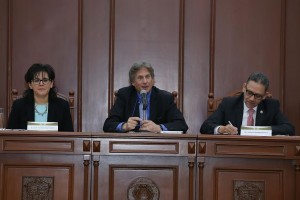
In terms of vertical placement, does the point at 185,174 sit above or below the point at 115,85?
below

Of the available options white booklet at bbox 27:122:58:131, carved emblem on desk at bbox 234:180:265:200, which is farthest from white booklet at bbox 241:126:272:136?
white booklet at bbox 27:122:58:131

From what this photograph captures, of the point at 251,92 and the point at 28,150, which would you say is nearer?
the point at 28,150

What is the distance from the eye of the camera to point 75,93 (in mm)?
5129

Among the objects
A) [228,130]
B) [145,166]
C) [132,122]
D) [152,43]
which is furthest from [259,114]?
[152,43]

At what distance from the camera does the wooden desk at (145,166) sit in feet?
11.1

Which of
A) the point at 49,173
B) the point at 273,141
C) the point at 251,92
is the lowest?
the point at 49,173

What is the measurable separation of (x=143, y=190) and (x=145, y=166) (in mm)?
153

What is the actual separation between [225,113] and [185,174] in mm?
964

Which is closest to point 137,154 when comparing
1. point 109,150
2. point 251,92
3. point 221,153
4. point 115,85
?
point 109,150

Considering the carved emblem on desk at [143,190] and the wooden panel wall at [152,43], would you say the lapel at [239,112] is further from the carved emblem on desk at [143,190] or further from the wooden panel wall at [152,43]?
the carved emblem on desk at [143,190]

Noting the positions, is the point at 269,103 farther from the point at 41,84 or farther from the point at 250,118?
the point at 41,84

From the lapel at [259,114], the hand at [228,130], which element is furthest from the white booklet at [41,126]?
the lapel at [259,114]

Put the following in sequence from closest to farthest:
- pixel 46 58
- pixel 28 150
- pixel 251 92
Answer: pixel 28 150, pixel 251 92, pixel 46 58

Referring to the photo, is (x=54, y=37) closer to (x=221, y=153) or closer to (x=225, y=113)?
(x=225, y=113)
